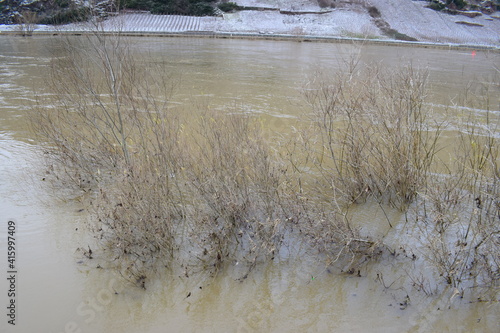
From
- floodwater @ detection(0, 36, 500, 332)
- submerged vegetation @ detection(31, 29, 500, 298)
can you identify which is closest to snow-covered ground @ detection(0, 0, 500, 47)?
submerged vegetation @ detection(31, 29, 500, 298)

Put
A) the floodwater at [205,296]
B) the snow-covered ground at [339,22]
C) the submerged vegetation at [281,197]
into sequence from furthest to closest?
the snow-covered ground at [339,22] < the submerged vegetation at [281,197] < the floodwater at [205,296]

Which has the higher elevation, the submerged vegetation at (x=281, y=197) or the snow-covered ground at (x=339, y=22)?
the snow-covered ground at (x=339, y=22)

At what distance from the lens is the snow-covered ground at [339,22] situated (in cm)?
4497

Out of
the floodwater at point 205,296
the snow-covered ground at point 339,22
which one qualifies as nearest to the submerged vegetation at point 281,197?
the floodwater at point 205,296

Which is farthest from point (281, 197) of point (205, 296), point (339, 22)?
point (339, 22)

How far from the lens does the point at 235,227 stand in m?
5.53

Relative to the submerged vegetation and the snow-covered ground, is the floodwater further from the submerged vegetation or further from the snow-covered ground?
the snow-covered ground

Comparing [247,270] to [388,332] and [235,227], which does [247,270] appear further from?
[388,332]

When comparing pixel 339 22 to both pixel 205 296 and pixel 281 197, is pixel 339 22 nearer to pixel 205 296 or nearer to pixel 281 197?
pixel 281 197

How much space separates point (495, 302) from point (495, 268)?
0.55 metres

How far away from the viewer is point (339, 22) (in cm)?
4953

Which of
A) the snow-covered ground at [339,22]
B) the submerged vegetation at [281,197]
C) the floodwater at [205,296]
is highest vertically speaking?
the snow-covered ground at [339,22]

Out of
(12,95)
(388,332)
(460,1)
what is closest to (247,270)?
(388,332)

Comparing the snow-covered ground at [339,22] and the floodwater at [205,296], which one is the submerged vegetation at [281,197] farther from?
the snow-covered ground at [339,22]
